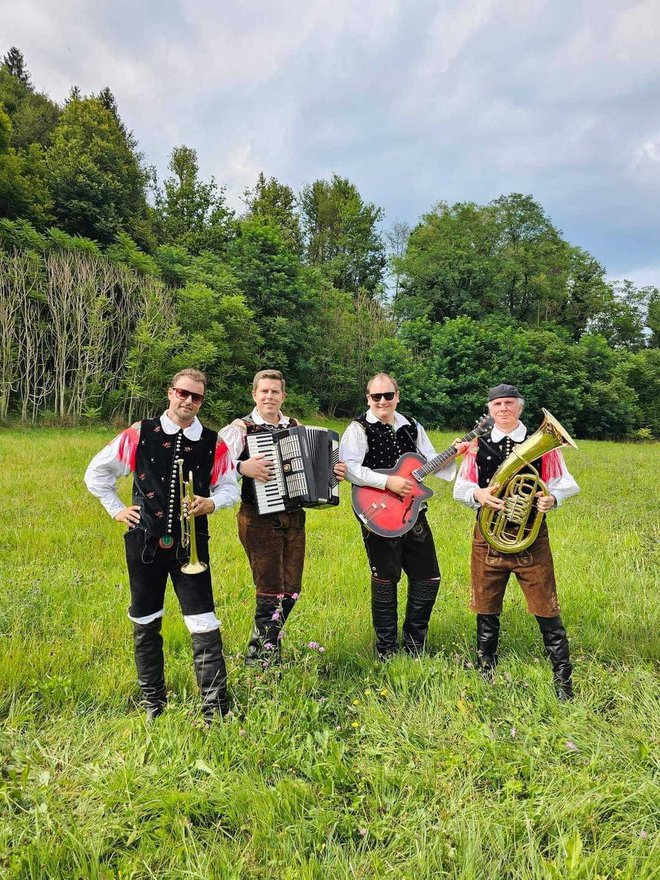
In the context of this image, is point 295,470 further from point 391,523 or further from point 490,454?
point 490,454

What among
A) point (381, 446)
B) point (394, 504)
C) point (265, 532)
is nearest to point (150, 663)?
point (265, 532)

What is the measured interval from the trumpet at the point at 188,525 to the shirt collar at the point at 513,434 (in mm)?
2289

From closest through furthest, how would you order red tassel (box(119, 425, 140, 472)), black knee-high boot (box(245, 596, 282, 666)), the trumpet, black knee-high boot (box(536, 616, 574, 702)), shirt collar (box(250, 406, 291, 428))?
1. the trumpet
2. red tassel (box(119, 425, 140, 472))
3. black knee-high boot (box(536, 616, 574, 702))
4. black knee-high boot (box(245, 596, 282, 666))
5. shirt collar (box(250, 406, 291, 428))

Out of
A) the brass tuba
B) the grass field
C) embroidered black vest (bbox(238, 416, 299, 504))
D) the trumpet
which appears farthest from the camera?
embroidered black vest (bbox(238, 416, 299, 504))

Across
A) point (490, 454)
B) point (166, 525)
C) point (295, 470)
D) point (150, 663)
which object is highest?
point (490, 454)

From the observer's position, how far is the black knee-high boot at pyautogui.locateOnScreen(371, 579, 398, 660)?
423 cm

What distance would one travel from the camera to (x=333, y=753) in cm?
289

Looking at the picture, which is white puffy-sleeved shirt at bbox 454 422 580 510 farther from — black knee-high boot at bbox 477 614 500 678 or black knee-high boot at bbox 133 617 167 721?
black knee-high boot at bbox 133 617 167 721

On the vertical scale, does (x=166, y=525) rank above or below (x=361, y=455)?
below

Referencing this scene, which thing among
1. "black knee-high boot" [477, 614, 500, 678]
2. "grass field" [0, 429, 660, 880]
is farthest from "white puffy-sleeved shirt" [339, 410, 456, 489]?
"grass field" [0, 429, 660, 880]

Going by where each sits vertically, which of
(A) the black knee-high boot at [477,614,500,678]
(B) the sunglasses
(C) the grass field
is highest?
(B) the sunglasses

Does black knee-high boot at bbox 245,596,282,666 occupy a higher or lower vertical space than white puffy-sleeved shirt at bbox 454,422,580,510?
lower

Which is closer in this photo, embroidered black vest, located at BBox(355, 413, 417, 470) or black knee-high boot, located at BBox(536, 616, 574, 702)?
black knee-high boot, located at BBox(536, 616, 574, 702)

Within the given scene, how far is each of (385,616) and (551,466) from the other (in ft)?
5.99
